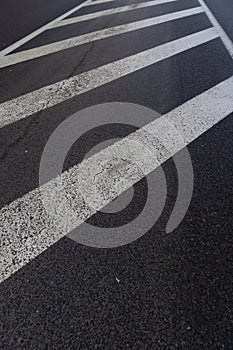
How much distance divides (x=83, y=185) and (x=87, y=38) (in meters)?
4.13

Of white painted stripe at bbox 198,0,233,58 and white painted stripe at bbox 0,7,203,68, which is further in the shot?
white painted stripe at bbox 198,0,233,58

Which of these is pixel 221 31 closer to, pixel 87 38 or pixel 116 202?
pixel 87 38

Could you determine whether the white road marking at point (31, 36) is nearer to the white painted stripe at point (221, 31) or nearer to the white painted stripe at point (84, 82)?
the white painted stripe at point (84, 82)

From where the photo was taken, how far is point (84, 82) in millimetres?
4262

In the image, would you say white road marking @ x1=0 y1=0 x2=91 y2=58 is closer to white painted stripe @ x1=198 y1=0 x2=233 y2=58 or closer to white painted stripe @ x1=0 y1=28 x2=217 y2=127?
white painted stripe @ x1=0 y1=28 x2=217 y2=127

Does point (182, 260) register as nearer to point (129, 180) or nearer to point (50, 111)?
point (129, 180)

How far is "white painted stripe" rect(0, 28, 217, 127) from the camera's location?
360 cm

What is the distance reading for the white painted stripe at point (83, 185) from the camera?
2131mm

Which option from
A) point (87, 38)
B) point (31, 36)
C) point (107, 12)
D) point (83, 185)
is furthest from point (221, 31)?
point (83, 185)

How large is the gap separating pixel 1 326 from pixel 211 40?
18.3 ft

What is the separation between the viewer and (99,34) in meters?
6.15

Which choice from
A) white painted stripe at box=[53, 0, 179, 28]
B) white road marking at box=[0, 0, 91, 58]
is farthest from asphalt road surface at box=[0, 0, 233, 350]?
white painted stripe at box=[53, 0, 179, 28]

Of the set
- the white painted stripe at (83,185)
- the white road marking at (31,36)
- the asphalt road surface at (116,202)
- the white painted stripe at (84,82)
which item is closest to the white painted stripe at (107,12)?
the white road marking at (31,36)

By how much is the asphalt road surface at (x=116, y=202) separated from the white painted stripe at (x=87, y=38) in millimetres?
63
